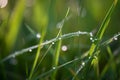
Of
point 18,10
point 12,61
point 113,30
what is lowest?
point 113,30

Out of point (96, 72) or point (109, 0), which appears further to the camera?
point (109, 0)

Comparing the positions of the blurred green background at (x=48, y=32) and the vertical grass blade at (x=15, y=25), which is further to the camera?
the vertical grass blade at (x=15, y=25)

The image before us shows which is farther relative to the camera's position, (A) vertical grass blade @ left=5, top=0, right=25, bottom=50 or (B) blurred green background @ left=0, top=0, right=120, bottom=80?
(A) vertical grass blade @ left=5, top=0, right=25, bottom=50

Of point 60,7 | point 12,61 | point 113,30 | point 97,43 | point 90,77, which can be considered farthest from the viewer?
point 60,7

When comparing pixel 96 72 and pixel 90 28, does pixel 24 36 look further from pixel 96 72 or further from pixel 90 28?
pixel 96 72

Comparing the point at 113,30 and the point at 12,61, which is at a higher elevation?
the point at 12,61

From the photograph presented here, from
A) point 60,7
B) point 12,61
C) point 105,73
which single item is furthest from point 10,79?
point 60,7

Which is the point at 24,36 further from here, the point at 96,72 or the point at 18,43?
Answer: the point at 96,72

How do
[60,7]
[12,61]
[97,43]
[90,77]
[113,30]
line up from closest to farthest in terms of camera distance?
[97,43], [90,77], [12,61], [113,30], [60,7]
